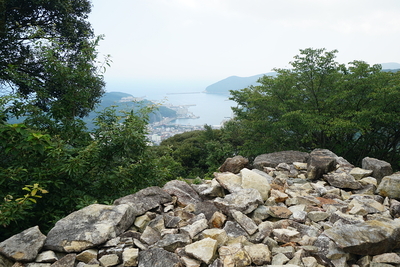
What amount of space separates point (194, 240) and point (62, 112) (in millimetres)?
3700

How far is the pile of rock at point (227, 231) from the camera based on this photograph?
9.34 ft

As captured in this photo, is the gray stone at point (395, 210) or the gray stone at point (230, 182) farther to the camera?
the gray stone at point (230, 182)

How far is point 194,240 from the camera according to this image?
3230 millimetres

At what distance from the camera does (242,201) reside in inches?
161

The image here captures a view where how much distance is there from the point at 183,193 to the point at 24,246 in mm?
2424

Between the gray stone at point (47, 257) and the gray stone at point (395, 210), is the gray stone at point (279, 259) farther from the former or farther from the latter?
the gray stone at point (47, 257)

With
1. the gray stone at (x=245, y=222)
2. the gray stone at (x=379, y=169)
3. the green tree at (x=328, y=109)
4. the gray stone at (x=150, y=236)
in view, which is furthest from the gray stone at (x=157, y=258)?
the green tree at (x=328, y=109)

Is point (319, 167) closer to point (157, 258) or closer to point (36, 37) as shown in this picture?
point (157, 258)

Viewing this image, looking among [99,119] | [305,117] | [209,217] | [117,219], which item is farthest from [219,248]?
[305,117]

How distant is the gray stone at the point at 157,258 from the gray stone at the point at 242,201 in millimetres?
1253

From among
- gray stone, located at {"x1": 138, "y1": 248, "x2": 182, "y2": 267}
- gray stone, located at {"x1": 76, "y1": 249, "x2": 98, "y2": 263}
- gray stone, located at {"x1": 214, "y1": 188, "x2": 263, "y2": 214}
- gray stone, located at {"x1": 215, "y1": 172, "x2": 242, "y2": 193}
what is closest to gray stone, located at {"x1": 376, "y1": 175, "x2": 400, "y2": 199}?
gray stone, located at {"x1": 214, "y1": 188, "x2": 263, "y2": 214}

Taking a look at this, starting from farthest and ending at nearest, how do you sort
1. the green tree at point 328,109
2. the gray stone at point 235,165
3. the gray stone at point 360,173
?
1. the green tree at point 328,109
2. the gray stone at point 235,165
3. the gray stone at point 360,173

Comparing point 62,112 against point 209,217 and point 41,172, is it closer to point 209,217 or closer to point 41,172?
point 41,172

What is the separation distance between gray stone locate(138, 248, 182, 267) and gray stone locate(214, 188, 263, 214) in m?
1.25
